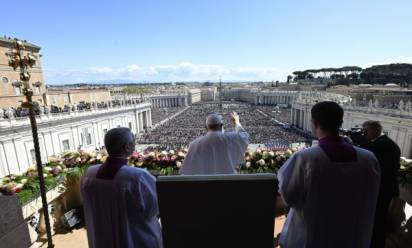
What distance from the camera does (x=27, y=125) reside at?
18.7 metres

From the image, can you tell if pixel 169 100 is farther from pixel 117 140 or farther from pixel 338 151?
pixel 338 151

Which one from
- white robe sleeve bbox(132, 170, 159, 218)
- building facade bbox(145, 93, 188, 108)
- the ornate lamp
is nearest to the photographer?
white robe sleeve bbox(132, 170, 159, 218)

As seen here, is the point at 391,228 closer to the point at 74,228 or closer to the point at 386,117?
the point at 74,228

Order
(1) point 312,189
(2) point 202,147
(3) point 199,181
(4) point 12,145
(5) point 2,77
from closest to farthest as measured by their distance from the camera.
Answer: (3) point 199,181, (1) point 312,189, (2) point 202,147, (4) point 12,145, (5) point 2,77

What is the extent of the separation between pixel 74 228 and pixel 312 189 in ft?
13.7

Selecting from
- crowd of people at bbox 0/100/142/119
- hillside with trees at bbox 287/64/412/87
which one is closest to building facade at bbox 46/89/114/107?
crowd of people at bbox 0/100/142/119

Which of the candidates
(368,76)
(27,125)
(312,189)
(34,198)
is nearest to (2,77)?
(27,125)

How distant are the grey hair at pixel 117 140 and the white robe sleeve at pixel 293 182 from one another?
1360 mm

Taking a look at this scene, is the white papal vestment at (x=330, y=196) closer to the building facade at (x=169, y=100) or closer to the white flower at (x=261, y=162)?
the white flower at (x=261, y=162)

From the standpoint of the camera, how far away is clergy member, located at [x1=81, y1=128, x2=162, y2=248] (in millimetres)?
2053

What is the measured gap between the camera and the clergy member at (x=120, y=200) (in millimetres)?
2053

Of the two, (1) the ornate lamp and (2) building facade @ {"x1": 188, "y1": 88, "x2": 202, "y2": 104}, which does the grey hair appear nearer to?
(1) the ornate lamp

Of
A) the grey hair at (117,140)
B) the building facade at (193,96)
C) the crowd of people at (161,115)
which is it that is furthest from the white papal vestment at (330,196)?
the building facade at (193,96)

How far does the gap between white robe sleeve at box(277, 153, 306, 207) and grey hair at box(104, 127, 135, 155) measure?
1.36 metres
